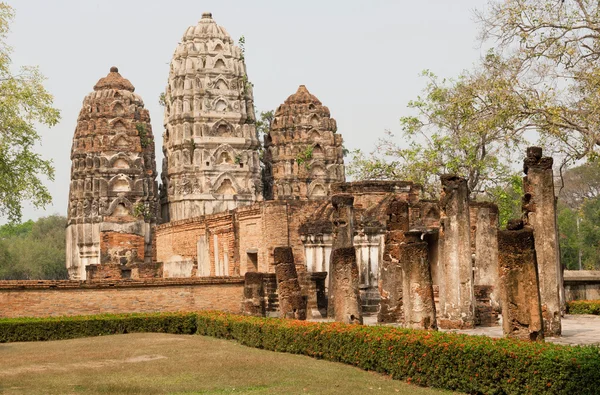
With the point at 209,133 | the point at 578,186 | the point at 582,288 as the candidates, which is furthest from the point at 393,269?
the point at 578,186

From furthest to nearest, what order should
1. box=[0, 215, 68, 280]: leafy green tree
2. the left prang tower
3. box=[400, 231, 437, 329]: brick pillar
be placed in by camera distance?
box=[0, 215, 68, 280]: leafy green tree < the left prang tower < box=[400, 231, 437, 329]: brick pillar

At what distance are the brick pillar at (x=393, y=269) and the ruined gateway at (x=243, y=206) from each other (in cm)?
3

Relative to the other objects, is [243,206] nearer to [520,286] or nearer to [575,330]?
[575,330]

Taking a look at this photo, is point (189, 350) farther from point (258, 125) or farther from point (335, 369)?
point (258, 125)

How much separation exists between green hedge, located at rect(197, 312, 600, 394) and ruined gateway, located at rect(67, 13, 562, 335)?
6.41ft

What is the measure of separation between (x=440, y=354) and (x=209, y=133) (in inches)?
1548

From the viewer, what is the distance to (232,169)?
5178 centimetres

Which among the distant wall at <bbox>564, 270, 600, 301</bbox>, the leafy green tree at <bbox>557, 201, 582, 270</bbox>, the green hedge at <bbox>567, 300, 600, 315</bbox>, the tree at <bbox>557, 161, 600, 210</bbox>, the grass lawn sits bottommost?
the grass lawn

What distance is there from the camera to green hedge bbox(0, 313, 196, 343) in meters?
21.8

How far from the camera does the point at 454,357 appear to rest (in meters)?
13.0

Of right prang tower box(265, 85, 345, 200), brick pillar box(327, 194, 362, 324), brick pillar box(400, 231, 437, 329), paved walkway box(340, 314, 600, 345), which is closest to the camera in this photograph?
paved walkway box(340, 314, 600, 345)

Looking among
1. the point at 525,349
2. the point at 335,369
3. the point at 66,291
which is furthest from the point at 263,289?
the point at 525,349

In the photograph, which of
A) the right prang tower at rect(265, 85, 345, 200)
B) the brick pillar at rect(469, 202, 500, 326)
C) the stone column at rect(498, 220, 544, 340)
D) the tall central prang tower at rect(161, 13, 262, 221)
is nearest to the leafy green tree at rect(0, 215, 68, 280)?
the tall central prang tower at rect(161, 13, 262, 221)

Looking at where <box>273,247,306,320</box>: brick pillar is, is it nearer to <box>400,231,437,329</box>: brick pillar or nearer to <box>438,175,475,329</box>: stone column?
<box>438,175,475,329</box>: stone column
